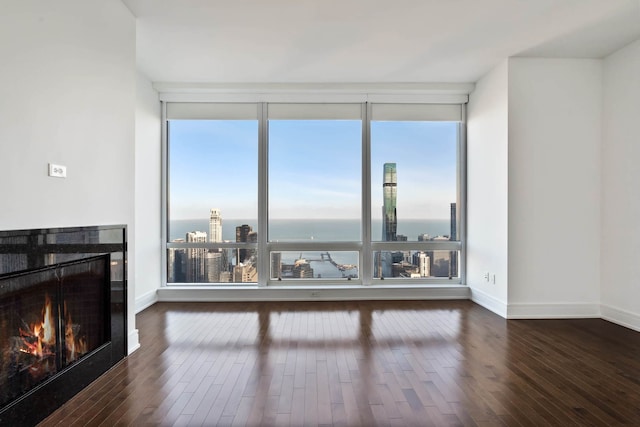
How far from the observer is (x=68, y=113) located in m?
2.44

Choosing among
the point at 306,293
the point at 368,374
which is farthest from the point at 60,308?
the point at 306,293

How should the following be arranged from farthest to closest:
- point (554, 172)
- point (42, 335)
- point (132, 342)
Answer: point (554, 172)
point (132, 342)
point (42, 335)

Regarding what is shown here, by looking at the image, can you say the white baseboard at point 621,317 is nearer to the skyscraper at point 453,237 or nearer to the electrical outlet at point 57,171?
the skyscraper at point 453,237

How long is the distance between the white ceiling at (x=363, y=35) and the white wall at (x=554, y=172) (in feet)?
0.88

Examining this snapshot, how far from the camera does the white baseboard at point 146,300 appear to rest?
4.54 m

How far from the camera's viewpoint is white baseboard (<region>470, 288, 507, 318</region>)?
4332 mm

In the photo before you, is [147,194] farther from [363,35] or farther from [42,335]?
[363,35]

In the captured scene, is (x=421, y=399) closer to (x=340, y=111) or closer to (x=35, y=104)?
(x=35, y=104)

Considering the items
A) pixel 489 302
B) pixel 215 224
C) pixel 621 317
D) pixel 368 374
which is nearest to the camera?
pixel 368 374

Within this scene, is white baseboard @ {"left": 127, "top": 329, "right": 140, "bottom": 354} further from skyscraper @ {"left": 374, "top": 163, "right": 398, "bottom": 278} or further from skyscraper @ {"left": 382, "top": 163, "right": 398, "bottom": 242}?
skyscraper @ {"left": 382, "top": 163, "right": 398, "bottom": 242}

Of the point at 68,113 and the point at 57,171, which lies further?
the point at 68,113

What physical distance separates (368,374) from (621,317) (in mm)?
3283

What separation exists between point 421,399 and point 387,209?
329 centimetres

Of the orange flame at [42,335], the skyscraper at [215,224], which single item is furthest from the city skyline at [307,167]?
the orange flame at [42,335]
